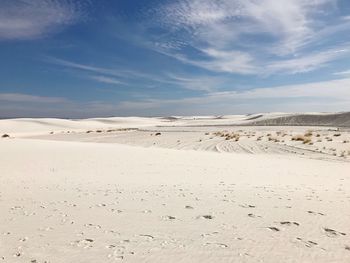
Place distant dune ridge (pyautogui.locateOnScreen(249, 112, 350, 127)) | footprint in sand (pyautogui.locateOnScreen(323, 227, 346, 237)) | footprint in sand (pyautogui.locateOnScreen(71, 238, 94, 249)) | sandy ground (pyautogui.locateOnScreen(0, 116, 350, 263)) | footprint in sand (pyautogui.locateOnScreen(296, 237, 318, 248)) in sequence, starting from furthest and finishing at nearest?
distant dune ridge (pyautogui.locateOnScreen(249, 112, 350, 127)) < footprint in sand (pyautogui.locateOnScreen(323, 227, 346, 237)) < footprint in sand (pyautogui.locateOnScreen(296, 237, 318, 248)) < footprint in sand (pyautogui.locateOnScreen(71, 238, 94, 249)) < sandy ground (pyautogui.locateOnScreen(0, 116, 350, 263))

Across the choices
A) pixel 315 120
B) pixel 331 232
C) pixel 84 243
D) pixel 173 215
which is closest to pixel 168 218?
pixel 173 215

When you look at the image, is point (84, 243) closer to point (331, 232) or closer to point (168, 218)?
point (168, 218)

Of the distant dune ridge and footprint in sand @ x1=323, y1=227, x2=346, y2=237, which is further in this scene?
the distant dune ridge

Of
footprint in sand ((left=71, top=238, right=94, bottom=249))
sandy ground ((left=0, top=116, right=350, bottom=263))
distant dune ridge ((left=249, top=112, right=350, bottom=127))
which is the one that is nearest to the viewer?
sandy ground ((left=0, top=116, right=350, bottom=263))

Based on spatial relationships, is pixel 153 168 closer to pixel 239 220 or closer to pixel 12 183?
pixel 12 183

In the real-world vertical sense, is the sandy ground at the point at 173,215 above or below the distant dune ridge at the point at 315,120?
below

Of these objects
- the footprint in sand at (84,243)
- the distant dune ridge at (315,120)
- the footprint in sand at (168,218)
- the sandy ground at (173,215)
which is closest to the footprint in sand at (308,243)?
the sandy ground at (173,215)

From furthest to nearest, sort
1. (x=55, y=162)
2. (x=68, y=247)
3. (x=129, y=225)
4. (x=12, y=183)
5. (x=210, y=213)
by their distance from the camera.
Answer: (x=55, y=162) → (x=12, y=183) → (x=210, y=213) → (x=129, y=225) → (x=68, y=247)

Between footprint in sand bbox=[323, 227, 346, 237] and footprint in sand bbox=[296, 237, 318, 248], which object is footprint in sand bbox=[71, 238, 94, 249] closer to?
footprint in sand bbox=[296, 237, 318, 248]

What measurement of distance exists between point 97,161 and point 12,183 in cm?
487

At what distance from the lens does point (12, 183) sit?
8.78 m

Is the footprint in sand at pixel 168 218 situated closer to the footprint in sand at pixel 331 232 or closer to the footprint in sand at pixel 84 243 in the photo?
the footprint in sand at pixel 84 243

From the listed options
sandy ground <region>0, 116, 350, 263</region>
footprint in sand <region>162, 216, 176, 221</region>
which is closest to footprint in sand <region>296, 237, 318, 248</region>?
sandy ground <region>0, 116, 350, 263</region>

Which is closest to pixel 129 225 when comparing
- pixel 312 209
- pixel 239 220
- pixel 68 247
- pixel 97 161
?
pixel 68 247
